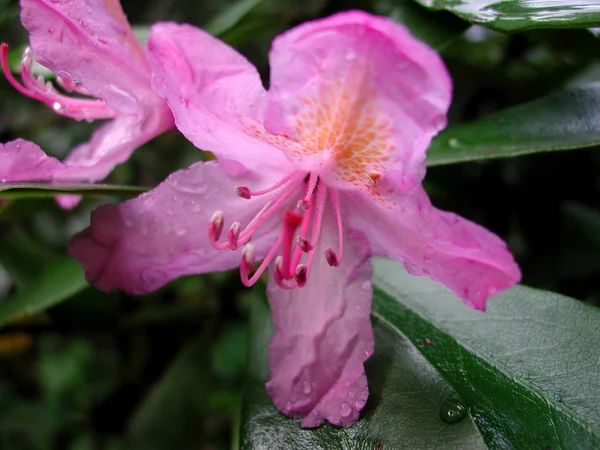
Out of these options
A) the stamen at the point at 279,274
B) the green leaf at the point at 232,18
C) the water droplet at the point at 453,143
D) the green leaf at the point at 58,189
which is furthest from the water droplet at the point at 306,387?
the green leaf at the point at 232,18

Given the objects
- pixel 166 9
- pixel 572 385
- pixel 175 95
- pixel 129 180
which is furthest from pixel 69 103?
pixel 166 9

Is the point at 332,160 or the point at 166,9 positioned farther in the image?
the point at 166,9

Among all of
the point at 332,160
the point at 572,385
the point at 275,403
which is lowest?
the point at 275,403

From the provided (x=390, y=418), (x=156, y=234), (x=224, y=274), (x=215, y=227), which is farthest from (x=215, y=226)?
(x=224, y=274)

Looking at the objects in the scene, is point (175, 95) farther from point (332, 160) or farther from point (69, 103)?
point (69, 103)

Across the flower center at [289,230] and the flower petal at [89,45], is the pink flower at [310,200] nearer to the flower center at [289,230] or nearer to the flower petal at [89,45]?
the flower center at [289,230]

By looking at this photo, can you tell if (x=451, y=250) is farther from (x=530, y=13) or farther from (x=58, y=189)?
(x=58, y=189)

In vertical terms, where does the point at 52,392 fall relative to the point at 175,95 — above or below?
below

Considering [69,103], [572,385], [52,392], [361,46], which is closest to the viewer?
[361,46]

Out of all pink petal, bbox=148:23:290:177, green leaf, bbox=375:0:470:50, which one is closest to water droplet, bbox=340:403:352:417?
pink petal, bbox=148:23:290:177
